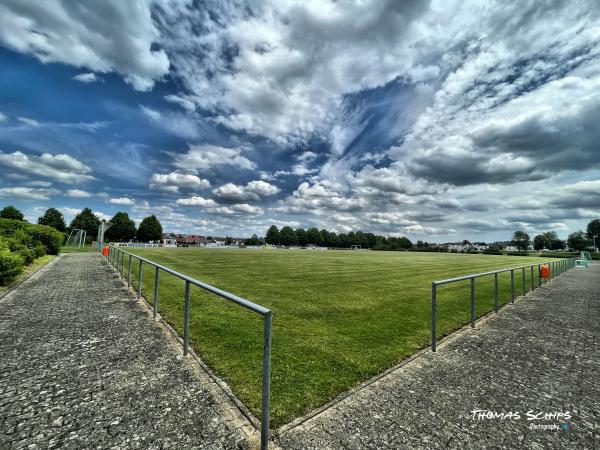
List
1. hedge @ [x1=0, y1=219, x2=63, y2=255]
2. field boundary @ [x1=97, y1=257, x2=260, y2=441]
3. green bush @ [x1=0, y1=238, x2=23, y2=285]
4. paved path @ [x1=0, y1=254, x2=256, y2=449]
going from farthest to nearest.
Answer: hedge @ [x1=0, y1=219, x2=63, y2=255], green bush @ [x1=0, y1=238, x2=23, y2=285], field boundary @ [x1=97, y1=257, x2=260, y2=441], paved path @ [x1=0, y1=254, x2=256, y2=449]

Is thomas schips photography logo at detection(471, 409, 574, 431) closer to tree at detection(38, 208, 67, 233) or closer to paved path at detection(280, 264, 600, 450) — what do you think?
paved path at detection(280, 264, 600, 450)

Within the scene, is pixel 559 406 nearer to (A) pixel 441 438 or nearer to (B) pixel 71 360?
(A) pixel 441 438

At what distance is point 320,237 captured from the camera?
146 m

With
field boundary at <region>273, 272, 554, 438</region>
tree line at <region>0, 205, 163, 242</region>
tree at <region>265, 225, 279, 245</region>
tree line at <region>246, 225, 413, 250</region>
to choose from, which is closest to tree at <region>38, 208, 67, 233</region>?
tree line at <region>0, 205, 163, 242</region>

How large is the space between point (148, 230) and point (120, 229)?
24.4 ft

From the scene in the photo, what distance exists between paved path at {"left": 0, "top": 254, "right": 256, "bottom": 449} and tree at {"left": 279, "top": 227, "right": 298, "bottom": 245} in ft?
434

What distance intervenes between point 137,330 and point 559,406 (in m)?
6.77

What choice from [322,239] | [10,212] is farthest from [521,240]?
[10,212]

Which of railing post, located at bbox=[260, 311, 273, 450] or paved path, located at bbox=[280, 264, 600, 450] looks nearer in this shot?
railing post, located at bbox=[260, 311, 273, 450]

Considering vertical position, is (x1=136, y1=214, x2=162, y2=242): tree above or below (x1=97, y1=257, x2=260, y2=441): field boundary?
above

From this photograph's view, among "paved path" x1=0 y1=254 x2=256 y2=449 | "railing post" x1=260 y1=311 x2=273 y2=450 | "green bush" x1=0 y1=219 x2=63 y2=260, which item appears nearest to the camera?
"railing post" x1=260 y1=311 x2=273 y2=450

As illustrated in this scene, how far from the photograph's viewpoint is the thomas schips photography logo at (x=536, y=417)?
10.3 ft

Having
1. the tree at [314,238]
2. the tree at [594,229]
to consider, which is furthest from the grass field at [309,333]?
the tree at [594,229]

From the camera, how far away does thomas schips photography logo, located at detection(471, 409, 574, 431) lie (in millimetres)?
3139
